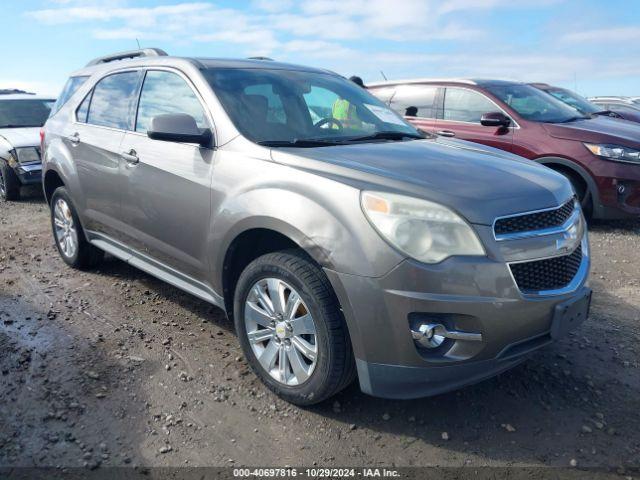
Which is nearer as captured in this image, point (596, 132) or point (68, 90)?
point (68, 90)

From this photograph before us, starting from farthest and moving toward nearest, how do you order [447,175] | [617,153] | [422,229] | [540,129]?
[540,129] → [617,153] → [447,175] → [422,229]

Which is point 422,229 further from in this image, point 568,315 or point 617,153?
point 617,153

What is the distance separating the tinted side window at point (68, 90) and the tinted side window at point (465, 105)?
454 cm

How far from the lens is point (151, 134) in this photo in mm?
3172

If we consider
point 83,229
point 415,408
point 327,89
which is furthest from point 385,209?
point 83,229

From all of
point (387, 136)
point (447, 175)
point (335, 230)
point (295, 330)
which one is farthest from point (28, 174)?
point (447, 175)

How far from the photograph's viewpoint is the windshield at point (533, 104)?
690 cm

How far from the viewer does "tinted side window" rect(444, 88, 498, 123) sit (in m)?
7.09

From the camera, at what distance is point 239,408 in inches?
114

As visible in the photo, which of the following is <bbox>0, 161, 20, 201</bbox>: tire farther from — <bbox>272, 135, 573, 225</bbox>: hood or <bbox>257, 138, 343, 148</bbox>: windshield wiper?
<bbox>272, 135, 573, 225</bbox>: hood

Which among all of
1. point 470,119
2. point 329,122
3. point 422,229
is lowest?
point 470,119

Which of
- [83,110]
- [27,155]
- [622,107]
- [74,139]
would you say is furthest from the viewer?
[622,107]

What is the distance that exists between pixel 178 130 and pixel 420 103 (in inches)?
204

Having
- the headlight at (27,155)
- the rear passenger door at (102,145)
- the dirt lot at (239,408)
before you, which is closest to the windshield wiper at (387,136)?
the dirt lot at (239,408)
